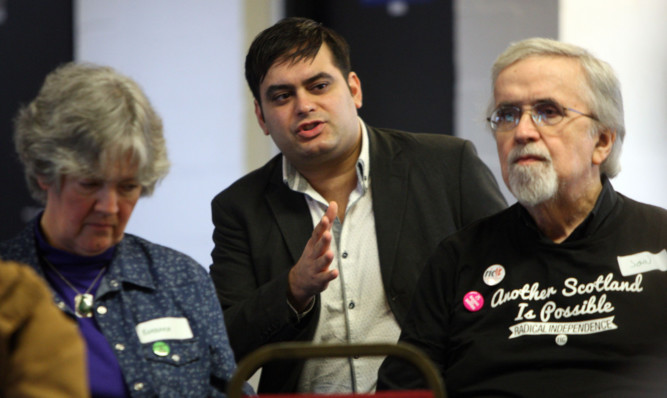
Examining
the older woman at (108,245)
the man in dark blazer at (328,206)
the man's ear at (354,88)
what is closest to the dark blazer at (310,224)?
the man in dark blazer at (328,206)

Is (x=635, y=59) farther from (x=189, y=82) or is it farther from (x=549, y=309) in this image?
(x=189, y=82)

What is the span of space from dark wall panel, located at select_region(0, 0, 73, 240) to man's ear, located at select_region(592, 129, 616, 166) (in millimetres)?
2745

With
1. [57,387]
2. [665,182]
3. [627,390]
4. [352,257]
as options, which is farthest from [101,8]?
[57,387]

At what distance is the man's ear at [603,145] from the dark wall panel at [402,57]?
1.99m

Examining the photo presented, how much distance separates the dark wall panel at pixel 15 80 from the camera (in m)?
4.30

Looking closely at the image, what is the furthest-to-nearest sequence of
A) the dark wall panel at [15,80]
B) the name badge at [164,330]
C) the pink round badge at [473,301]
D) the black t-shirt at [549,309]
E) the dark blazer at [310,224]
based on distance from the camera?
the dark wall panel at [15,80], the dark blazer at [310,224], the pink round badge at [473,301], the black t-shirt at [549,309], the name badge at [164,330]

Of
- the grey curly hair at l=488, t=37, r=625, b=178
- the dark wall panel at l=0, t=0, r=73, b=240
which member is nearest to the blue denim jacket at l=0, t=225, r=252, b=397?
the grey curly hair at l=488, t=37, r=625, b=178

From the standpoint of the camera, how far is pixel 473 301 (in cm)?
243

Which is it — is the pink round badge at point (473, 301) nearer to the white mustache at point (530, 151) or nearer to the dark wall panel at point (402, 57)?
the white mustache at point (530, 151)

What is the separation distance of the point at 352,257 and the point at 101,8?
2495 millimetres

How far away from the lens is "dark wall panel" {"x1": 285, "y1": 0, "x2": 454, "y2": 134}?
4.58m

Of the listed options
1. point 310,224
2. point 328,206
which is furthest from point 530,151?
point 310,224

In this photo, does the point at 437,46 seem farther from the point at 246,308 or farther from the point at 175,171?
the point at 246,308

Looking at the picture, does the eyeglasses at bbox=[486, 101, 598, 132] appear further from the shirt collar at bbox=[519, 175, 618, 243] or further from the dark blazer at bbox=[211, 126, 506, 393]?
the dark blazer at bbox=[211, 126, 506, 393]
